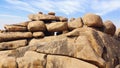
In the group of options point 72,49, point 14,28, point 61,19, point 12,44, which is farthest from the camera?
point 61,19

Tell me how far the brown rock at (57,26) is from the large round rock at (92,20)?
2.58 meters

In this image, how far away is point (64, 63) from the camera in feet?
77.8

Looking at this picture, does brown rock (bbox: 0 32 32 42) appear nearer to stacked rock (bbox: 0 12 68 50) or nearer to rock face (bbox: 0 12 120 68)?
stacked rock (bbox: 0 12 68 50)

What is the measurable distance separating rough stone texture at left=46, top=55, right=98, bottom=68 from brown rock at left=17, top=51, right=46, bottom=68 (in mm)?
648

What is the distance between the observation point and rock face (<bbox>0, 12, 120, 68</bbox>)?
23875 millimetres

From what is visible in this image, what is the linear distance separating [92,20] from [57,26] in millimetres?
4318

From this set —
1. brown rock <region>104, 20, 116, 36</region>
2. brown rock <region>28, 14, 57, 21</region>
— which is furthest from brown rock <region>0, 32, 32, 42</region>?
brown rock <region>104, 20, 116, 36</region>

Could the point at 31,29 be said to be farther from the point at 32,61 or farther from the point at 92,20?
the point at 92,20

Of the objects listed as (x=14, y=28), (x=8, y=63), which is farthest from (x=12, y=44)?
(x=8, y=63)

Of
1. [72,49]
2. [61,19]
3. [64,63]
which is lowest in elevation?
[64,63]

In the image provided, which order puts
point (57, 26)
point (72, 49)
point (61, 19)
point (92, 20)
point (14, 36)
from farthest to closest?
1. point (61, 19)
2. point (14, 36)
3. point (57, 26)
4. point (92, 20)
5. point (72, 49)

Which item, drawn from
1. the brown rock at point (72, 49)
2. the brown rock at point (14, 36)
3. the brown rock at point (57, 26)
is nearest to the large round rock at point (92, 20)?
the brown rock at point (57, 26)

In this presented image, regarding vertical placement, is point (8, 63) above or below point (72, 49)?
below

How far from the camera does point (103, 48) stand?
994 inches
